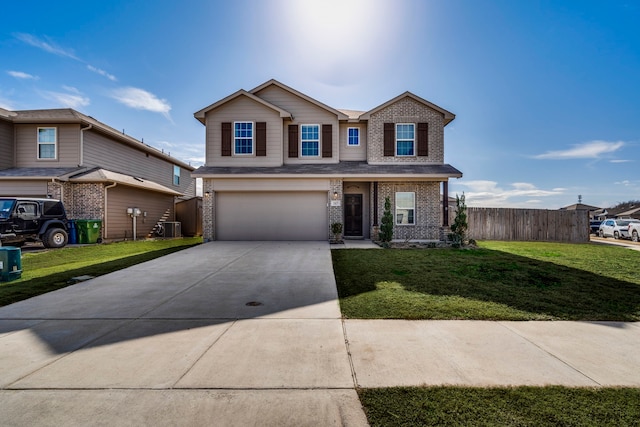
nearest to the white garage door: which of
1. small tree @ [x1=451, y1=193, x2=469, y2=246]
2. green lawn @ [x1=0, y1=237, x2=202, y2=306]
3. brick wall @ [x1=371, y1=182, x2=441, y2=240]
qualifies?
brick wall @ [x1=371, y1=182, x2=441, y2=240]

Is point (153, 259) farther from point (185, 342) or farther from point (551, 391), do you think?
point (551, 391)

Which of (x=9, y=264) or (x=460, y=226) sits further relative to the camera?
(x=460, y=226)

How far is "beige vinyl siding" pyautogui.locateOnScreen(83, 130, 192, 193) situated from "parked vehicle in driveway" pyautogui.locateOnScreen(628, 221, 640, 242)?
31.5 m

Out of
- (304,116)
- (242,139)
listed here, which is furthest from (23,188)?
(304,116)

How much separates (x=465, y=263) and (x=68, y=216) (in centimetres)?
1747

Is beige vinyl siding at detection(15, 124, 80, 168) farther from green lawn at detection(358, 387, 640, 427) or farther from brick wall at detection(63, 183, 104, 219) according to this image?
green lawn at detection(358, 387, 640, 427)

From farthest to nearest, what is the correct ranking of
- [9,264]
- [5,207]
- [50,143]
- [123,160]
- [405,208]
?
1. [123,160]
2. [50,143]
3. [405,208]
4. [5,207]
5. [9,264]

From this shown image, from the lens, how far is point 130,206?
1622 centimetres

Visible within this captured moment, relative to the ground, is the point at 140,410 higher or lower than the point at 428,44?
lower

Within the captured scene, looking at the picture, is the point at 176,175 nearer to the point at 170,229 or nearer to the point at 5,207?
the point at 170,229

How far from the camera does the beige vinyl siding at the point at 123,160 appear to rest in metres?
15.3

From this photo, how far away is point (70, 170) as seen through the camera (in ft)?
47.3

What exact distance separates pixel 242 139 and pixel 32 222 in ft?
29.4

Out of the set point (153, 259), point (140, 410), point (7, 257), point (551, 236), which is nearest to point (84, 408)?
point (140, 410)
